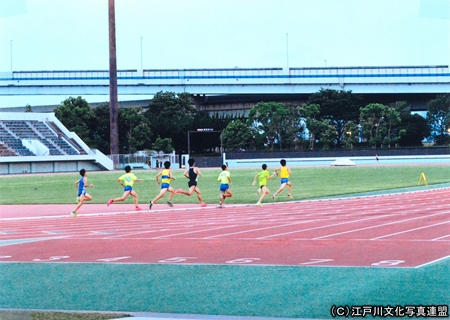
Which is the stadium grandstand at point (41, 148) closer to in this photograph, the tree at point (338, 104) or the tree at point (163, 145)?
the tree at point (163, 145)

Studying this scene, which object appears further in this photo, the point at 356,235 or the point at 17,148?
the point at 17,148

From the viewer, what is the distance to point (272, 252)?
524 inches

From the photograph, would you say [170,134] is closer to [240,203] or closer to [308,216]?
[240,203]

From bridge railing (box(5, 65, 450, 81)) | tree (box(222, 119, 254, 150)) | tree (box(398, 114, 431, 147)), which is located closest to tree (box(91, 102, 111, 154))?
bridge railing (box(5, 65, 450, 81))

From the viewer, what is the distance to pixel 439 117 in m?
95.7

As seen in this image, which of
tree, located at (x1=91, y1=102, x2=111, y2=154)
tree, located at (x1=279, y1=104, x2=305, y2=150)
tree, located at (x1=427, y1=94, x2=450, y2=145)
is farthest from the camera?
tree, located at (x1=427, y1=94, x2=450, y2=145)

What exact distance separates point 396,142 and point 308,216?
71147 mm

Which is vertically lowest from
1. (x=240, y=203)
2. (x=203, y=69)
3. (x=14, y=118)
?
(x=240, y=203)

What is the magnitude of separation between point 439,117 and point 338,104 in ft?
40.3

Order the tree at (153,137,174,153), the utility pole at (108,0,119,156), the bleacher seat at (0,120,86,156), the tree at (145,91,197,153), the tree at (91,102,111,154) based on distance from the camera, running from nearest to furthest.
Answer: the utility pole at (108,0,119,156), the bleacher seat at (0,120,86,156), the tree at (153,137,174,153), the tree at (91,102,111,154), the tree at (145,91,197,153)

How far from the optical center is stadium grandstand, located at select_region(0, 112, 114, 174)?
70.9 m

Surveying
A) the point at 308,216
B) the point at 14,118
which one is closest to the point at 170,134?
the point at 14,118

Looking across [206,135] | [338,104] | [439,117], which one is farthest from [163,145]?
[439,117]

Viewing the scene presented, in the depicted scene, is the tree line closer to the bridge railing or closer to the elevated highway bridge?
the elevated highway bridge
